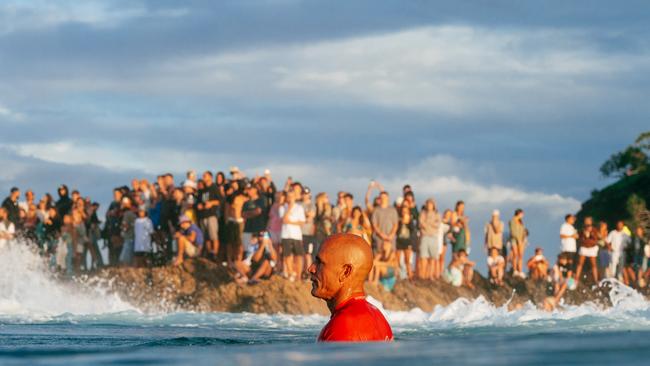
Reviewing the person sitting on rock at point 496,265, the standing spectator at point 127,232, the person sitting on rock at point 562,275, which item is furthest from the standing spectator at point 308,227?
the person sitting on rock at point 562,275

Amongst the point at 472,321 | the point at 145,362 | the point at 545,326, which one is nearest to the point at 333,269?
the point at 145,362

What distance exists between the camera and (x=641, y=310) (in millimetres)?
28562

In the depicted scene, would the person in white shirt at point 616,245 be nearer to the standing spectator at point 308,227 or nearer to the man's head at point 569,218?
the man's head at point 569,218

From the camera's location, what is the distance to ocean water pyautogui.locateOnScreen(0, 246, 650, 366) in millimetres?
5465

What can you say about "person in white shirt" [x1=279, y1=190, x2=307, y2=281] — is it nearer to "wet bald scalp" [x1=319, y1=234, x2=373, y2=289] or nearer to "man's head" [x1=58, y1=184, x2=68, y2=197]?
"man's head" [x1=58, y1=184, x2=68, y2=197]

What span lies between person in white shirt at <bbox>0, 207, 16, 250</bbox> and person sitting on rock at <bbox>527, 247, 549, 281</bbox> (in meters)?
14.1

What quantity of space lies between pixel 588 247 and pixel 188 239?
11.3 metres

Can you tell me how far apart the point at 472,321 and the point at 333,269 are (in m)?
20.6

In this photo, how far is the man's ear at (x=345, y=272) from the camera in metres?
7.33

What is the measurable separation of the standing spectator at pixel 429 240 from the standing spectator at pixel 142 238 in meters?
6.35

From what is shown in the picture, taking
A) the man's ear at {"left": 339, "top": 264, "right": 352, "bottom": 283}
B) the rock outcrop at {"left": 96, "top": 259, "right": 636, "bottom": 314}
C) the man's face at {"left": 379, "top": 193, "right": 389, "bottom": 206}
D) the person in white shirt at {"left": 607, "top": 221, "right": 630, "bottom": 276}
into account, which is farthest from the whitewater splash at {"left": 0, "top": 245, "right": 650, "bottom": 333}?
the man's ear at {"left": 339, "top": 264, "right": 352, "bottom": 283}

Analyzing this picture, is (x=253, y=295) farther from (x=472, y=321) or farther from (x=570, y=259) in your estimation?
(x=570, y=259)

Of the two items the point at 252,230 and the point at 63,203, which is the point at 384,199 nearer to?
the point at 252,230

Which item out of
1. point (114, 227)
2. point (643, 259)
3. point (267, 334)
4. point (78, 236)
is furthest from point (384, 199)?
point (643, 259)
